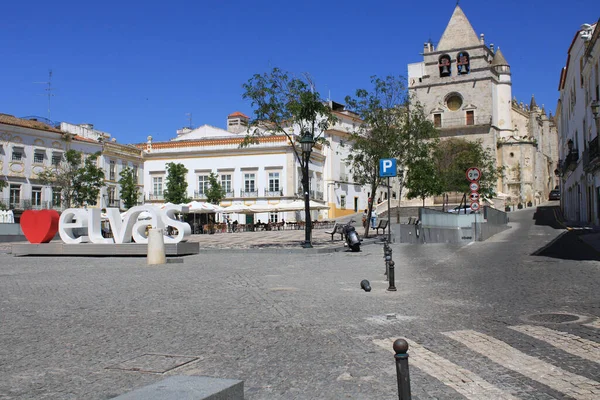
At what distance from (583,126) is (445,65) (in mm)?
40643

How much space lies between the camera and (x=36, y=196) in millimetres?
51844

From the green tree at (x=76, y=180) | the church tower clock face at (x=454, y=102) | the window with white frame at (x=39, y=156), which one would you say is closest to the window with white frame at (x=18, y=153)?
the window with white frame at (x=39, y=156)

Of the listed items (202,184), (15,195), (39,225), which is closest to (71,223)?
(39,225)

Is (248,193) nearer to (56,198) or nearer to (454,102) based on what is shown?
(56,198)

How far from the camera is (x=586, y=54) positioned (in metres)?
34.2

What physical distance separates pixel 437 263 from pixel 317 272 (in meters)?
3.74

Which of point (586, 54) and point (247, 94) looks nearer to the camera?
point (247, 94)

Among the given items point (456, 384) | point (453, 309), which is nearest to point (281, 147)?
point (453, 309)

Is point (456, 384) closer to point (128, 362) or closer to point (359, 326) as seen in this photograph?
point (359, 326)

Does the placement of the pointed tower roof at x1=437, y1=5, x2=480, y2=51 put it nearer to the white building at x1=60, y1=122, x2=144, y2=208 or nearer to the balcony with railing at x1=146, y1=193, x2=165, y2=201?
the balcony with railing at x1=146, y1=193, x2=165, y2=201

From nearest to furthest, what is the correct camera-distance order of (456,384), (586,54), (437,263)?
(456,384)
(437,263)
(586,54)

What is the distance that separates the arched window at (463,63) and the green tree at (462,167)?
10.2 meters

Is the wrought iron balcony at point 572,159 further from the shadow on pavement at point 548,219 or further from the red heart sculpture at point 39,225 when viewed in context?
the red heart sculpture at point 39,225

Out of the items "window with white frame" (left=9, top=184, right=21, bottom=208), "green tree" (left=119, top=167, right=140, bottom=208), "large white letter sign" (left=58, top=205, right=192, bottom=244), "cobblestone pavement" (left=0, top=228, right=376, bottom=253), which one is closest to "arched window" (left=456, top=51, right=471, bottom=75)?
"green tree" (left=119, top=167, right=140, bottom=208)
